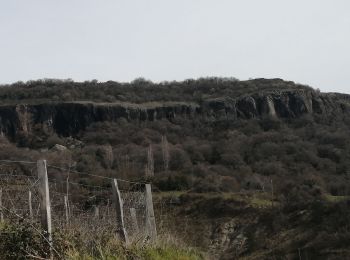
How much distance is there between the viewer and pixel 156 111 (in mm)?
90062

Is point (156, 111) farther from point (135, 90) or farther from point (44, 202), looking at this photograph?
point (44, 202)

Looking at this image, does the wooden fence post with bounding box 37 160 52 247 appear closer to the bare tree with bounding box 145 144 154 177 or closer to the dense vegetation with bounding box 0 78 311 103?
the bare tree with bounding box 145 144 154 177

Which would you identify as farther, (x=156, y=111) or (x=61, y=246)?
(x=156, y=111)

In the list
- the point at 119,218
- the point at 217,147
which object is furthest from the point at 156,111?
the point at 119,218

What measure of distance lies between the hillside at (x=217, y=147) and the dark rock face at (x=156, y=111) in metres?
0.16

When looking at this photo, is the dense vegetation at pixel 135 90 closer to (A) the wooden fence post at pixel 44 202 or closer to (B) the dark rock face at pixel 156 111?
(B) the dark rock face at pixel 156 111

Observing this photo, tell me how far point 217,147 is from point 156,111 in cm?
2234

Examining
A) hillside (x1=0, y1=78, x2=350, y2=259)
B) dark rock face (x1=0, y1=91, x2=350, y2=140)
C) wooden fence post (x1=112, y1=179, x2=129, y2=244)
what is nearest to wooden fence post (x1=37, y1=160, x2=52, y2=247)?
wooden fence post (x1=112, y1=179, x2=129, y2=244)

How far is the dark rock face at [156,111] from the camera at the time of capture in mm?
84500

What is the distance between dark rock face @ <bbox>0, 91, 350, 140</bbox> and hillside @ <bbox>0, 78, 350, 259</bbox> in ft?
0.53

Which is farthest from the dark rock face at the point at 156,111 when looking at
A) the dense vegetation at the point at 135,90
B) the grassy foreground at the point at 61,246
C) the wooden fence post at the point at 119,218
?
the grassy foreground at the point at 61,246

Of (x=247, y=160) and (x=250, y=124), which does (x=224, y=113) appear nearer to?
(x=250, y=124)

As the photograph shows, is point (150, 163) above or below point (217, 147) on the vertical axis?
below

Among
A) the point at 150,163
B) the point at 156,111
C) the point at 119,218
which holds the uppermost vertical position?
the point at 119,218
